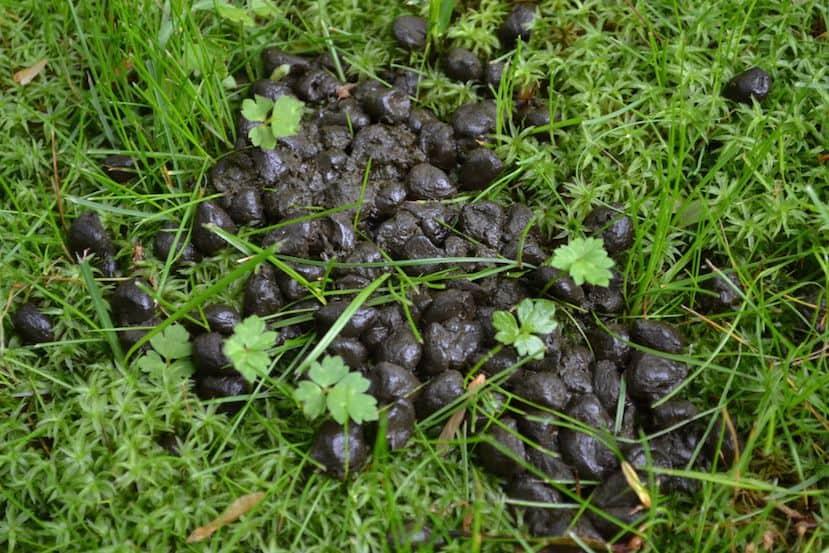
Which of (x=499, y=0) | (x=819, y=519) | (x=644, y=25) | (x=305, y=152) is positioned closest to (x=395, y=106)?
(x=305, y=152)

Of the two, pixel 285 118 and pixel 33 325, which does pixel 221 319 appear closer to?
pixel 33 325

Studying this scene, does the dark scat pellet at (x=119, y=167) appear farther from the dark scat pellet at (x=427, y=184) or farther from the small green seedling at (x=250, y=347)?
the dark scat pellet at (x=427, y=184)

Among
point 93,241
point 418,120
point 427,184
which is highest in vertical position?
point 418,120

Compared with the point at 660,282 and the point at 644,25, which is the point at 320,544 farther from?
the point at 644,25

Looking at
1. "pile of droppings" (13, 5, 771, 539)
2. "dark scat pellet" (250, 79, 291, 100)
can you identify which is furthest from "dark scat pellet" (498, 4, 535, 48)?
"dark scat pellet" (250, 79, 291, 100)

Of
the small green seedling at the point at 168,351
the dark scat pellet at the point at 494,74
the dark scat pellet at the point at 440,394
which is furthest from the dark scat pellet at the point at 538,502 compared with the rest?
the dark scat pellet at the point at 494,74

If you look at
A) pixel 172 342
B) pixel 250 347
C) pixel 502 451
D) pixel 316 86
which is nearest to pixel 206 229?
pixel 172 342

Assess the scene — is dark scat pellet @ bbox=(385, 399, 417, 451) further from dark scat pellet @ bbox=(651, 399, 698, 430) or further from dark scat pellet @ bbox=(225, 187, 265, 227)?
dark scat pellet @ bbox=(225, 187, 265, 227)
